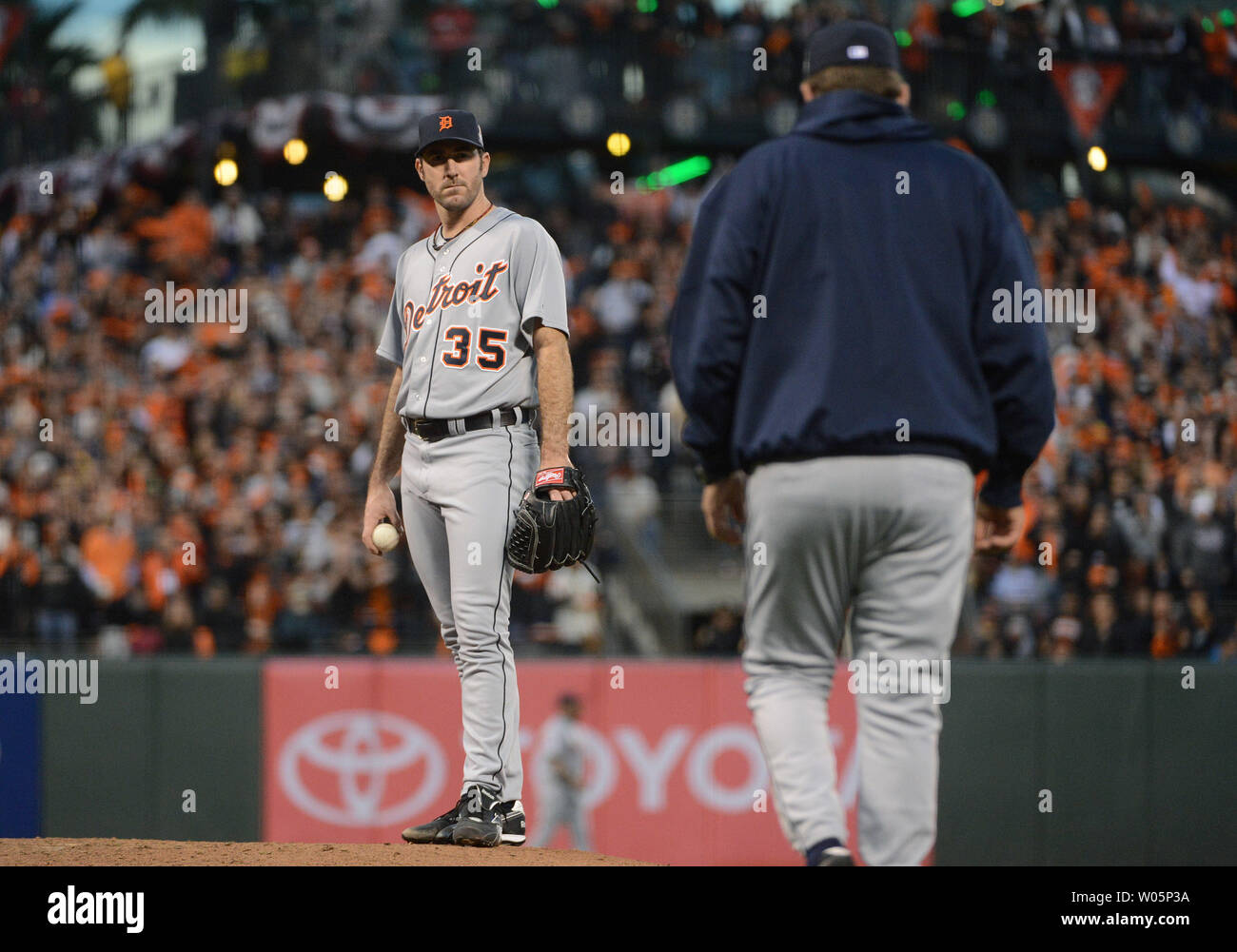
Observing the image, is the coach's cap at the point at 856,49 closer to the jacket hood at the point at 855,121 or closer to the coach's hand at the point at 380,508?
the jacket hood at the point at 855,121

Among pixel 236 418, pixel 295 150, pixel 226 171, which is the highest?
pixel 295 150

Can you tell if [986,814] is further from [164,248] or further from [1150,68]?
[1150,68]

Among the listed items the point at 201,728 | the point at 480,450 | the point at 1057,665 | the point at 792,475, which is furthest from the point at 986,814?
the point at 792,475

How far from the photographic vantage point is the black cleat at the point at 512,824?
430cm

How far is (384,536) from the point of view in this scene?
4.38 m

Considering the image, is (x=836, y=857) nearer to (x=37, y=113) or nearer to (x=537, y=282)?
(x=537, y=282)

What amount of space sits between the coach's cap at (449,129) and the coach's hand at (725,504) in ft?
5.29

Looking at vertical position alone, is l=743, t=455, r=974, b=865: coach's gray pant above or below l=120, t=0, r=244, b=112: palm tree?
below

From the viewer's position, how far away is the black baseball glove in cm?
411

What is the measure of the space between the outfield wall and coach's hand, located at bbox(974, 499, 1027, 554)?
558 centimetres

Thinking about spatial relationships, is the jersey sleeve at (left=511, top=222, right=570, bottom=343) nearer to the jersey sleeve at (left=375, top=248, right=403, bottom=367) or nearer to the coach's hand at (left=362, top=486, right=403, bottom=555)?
the jersey sleeve at (left=375, top=248, right=403, bottom=367)

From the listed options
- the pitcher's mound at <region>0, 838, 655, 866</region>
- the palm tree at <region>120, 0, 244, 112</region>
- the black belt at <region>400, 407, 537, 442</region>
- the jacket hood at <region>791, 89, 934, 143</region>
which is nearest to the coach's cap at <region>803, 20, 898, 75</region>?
the jacket hood at <region>791, 89, 934, 143</region>

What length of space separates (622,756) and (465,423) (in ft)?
15.9

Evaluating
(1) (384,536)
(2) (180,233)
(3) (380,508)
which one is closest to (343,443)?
(2) (180,233)
